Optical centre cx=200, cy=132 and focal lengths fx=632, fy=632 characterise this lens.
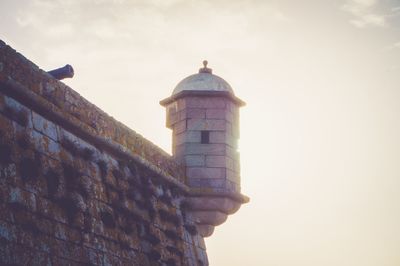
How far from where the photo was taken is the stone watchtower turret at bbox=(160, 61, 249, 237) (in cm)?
1062

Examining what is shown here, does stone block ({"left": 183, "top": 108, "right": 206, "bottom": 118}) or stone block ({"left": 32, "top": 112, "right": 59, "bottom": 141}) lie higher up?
stone block ({"left": 183, "top": 108, "right": 206, "bottom": 118})

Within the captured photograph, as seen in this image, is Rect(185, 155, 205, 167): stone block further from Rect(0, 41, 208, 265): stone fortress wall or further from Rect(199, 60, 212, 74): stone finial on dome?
Rect(199, 60, 212, 74): stone finial on dome

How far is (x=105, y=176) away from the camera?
8.00 metres

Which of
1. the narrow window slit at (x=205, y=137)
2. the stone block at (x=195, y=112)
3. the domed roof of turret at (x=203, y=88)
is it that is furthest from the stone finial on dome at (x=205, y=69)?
the narrow window slit at (x=205, y=137)

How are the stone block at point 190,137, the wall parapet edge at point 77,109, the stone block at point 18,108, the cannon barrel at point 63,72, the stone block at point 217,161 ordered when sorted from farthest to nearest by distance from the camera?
the stone block at point 190,137 < the stone block at point 217,161 < the cannon barrel at point 63,72 < the wall parapet edge at point 77,109 < the stone block at point 18,108

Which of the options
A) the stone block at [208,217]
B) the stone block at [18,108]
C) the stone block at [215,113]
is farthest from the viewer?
the stone block at [215,113]

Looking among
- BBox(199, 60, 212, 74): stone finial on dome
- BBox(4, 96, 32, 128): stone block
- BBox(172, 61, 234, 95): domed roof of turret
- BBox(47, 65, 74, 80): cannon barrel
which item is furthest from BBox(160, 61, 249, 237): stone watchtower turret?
BBox(4, 96, 32, 128): stone block

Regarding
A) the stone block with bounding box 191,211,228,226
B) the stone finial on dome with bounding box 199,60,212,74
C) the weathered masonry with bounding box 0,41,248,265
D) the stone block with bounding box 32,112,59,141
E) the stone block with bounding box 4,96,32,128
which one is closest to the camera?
the weathered masonry with bounding box 0,41,248,265

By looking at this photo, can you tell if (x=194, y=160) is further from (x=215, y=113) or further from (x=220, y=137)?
(x=215, y=113)

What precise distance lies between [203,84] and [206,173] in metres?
1.60

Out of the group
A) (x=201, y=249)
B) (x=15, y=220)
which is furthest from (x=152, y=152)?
(x=15, y=220)

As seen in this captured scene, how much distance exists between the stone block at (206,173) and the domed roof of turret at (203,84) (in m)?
1.39

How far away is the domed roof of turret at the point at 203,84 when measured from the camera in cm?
1109

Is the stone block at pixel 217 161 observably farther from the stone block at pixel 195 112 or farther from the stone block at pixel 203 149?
the stone block at pixel 195 112
